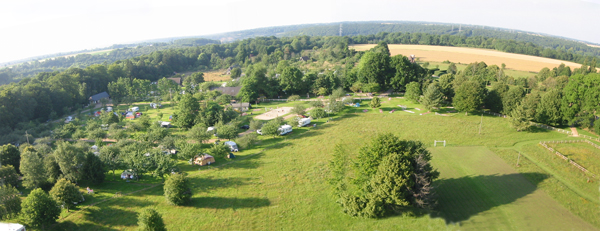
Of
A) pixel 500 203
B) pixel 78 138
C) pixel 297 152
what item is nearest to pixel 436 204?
pixel 500 203

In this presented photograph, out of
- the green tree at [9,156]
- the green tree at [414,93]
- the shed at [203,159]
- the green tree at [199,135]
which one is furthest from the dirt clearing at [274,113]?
the green tree at [9,156]

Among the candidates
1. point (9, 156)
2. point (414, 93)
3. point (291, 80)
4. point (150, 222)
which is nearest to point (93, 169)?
point (9, 156)

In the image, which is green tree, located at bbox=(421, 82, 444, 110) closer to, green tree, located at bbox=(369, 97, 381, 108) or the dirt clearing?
green tree, located at bbox=(369, 97, 381, 108)

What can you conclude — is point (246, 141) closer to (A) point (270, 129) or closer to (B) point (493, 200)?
(A) point (270, 129)

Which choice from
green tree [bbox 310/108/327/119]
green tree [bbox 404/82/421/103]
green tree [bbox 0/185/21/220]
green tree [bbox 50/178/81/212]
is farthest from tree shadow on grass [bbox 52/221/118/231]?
green tree [bbox 404/82/421/103]

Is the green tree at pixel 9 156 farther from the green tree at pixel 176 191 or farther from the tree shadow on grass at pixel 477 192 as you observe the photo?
the tree shadow on grass at pixel 477 192

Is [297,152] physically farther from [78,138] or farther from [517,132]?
[78,138]
